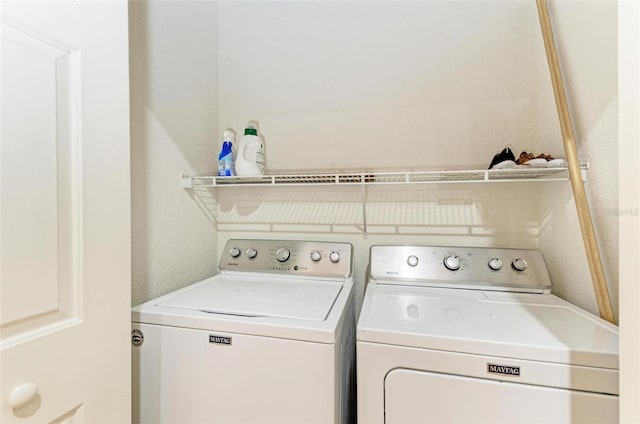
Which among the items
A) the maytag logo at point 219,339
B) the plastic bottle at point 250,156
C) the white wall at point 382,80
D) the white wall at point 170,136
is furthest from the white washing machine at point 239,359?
the white wall at point 382,80

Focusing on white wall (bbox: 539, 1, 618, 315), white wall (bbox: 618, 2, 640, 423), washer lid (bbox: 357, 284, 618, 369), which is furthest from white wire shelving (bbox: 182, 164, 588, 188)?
white wall (bbox: 618, 2, 640, 423)

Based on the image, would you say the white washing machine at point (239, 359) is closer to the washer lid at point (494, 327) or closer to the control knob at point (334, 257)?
the washer lid at point (494, 327)

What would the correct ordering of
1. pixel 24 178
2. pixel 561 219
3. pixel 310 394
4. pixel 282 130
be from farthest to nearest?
1. pixel 282 130
2. pixel 561 219
3. pixel 310 394
4. pixel 24 178

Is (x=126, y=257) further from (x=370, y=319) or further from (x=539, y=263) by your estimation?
(x=539, y=263)

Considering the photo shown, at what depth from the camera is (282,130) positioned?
5.47 ft

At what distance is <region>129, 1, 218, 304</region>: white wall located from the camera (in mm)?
1175

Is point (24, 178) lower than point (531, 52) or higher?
lower

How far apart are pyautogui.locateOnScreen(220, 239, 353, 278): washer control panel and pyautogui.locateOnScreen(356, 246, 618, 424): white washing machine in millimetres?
398

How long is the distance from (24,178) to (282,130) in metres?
1.21

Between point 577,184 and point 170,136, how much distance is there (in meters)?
1.66

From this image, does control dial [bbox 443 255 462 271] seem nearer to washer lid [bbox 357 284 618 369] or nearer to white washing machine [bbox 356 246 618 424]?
washer lid [bbox 357 284 618 369]

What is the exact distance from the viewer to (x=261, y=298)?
112cm

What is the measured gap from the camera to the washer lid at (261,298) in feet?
3.17

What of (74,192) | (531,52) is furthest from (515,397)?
(531,52)
